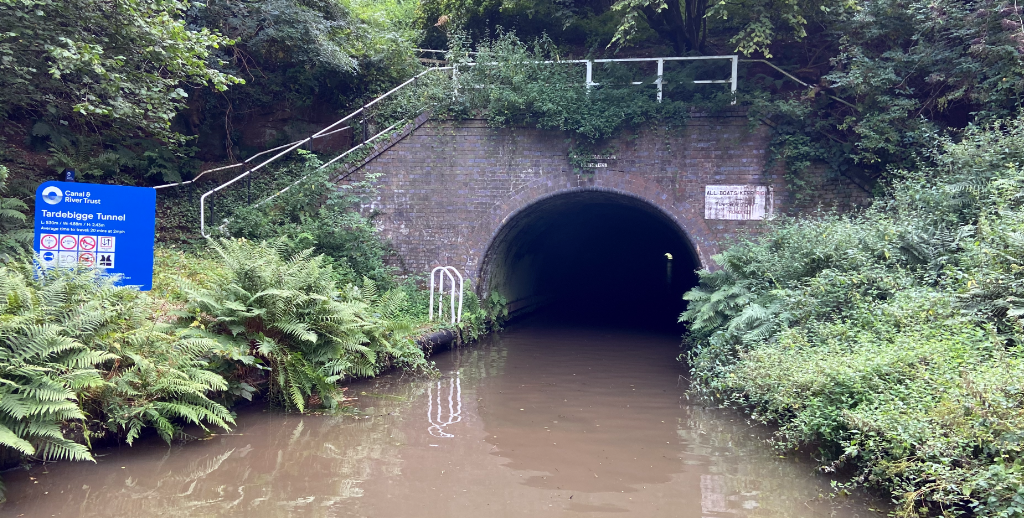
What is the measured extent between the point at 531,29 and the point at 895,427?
1397cm

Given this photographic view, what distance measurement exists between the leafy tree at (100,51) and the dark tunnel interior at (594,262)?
5744mm

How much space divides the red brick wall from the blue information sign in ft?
19.2

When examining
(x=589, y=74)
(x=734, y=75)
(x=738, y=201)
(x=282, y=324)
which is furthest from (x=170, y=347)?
(x=734, y=75)

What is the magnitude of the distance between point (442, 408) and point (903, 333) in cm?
450

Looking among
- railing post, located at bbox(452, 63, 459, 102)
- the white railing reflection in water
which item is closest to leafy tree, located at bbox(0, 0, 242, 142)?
railing post, located at bbox(452, 63, 459, 102)

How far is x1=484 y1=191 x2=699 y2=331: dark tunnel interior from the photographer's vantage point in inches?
501

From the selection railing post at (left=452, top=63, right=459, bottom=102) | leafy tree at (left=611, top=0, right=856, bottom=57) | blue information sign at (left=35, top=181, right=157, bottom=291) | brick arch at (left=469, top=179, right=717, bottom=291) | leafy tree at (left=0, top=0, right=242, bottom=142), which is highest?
leafy tree at (left=611, top=0, right=856, bottom=57)

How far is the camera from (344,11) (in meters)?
13.6

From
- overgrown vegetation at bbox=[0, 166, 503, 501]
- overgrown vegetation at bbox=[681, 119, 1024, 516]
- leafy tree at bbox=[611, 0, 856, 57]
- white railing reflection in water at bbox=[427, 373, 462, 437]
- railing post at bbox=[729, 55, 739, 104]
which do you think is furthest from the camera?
railing post at bbox=[729, 55, 739, 104]

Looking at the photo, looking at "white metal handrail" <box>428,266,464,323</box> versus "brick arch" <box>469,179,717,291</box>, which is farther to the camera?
"brick arch" <box>469,179,717,291</box>

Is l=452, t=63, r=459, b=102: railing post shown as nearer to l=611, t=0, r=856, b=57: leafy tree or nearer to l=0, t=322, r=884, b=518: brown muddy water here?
l=611, t=0, r=856, b=57: leafy tree

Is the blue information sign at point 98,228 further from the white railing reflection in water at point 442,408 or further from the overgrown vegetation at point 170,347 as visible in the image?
the white railing reflection in water at point 442,408

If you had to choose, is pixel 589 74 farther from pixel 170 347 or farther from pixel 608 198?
pixel 170 347

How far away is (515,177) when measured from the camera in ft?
38.4
